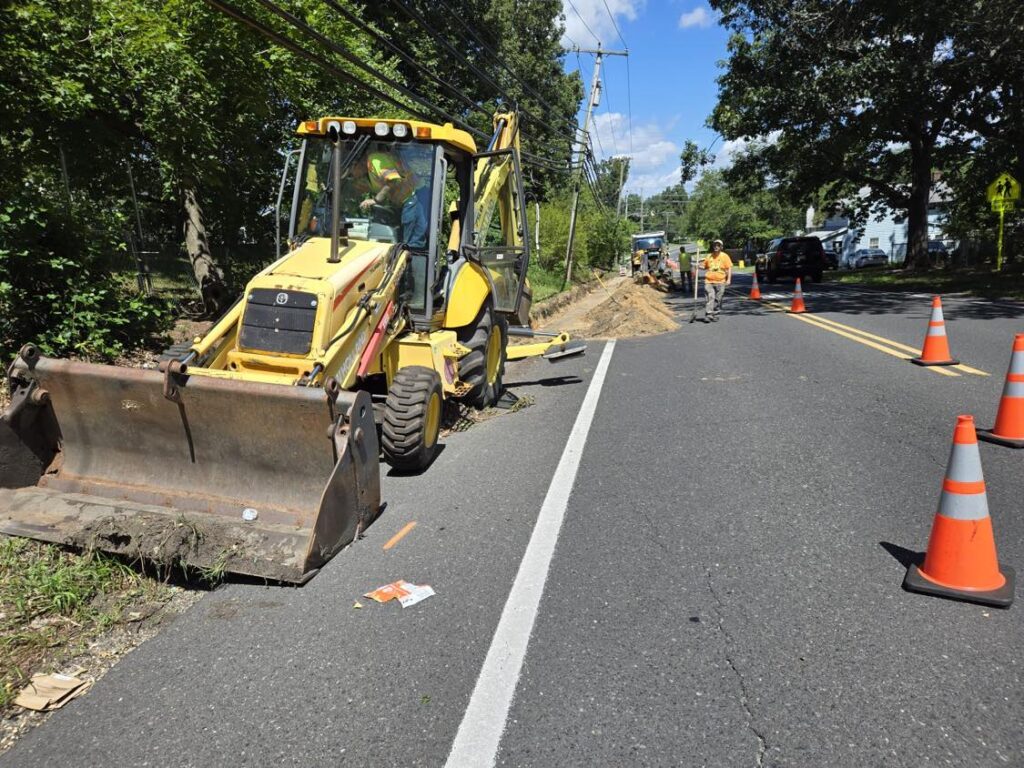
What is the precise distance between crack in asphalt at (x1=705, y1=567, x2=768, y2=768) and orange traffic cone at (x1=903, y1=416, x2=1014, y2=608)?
96cm

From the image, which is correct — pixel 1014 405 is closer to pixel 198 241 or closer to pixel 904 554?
pixel 904 554

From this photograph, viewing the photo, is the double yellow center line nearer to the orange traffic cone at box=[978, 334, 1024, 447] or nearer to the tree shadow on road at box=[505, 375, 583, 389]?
the orange traffic cone at box=[978, 334, 1024, 447]

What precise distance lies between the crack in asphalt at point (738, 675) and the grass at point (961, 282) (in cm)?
1851

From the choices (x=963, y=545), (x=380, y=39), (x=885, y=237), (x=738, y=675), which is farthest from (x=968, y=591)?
(x=885, y=237)

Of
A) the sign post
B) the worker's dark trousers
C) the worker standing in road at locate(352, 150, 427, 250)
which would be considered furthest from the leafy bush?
the sign post

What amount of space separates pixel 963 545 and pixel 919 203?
33.6 metres

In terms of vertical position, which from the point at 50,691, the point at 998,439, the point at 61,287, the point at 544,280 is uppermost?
the point at 544,280

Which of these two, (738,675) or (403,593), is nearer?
(738,675)

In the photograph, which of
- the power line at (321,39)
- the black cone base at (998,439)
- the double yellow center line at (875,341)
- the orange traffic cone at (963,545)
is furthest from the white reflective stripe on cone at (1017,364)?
the power line at (321,39)

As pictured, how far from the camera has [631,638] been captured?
131 inches

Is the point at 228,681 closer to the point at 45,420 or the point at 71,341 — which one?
the point at 45,420

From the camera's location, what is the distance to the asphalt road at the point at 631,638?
2664 mm

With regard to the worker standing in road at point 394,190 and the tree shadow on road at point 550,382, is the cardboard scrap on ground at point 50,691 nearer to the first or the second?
the worker standing in road at point 394,190

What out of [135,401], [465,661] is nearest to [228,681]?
[465,661]
